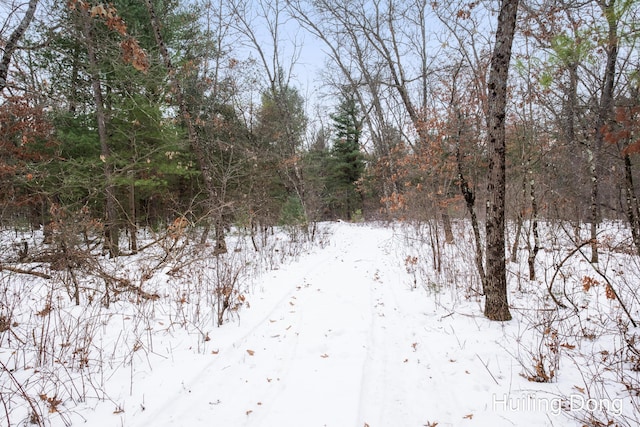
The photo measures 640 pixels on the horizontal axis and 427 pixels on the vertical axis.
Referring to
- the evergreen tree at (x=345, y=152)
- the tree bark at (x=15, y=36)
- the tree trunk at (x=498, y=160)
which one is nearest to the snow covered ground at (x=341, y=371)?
the tree trunk at (x=498, y=160)

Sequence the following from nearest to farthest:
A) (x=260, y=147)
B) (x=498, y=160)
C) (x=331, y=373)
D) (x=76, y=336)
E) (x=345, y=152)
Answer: (x=331, y=373) → (x=76, y=336) → (x=498, y=160) → (x=260, y=147) → (x=345, y=152)

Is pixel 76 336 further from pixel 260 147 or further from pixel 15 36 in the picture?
pixel 260 147

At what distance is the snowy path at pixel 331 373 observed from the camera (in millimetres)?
2225

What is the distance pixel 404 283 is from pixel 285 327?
2941 mm

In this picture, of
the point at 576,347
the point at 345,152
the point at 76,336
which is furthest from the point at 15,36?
the point at 345,152

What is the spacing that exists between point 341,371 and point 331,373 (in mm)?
99

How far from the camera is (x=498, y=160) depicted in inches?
141

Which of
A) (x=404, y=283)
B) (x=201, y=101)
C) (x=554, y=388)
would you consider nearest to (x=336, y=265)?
(x=404, y=283)

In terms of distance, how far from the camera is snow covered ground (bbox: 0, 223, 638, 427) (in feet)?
7.23

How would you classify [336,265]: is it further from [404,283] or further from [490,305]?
[490,305]

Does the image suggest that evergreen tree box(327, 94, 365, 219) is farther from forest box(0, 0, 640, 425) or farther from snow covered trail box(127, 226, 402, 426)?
snow covered trail box(127, 226, 402, 426)

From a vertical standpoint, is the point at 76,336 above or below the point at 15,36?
below

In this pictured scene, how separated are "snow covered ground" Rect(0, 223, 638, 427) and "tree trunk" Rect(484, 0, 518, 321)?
0.42m

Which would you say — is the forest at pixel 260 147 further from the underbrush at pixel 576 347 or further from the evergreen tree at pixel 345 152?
the evergreen tree at pixel 345 152
